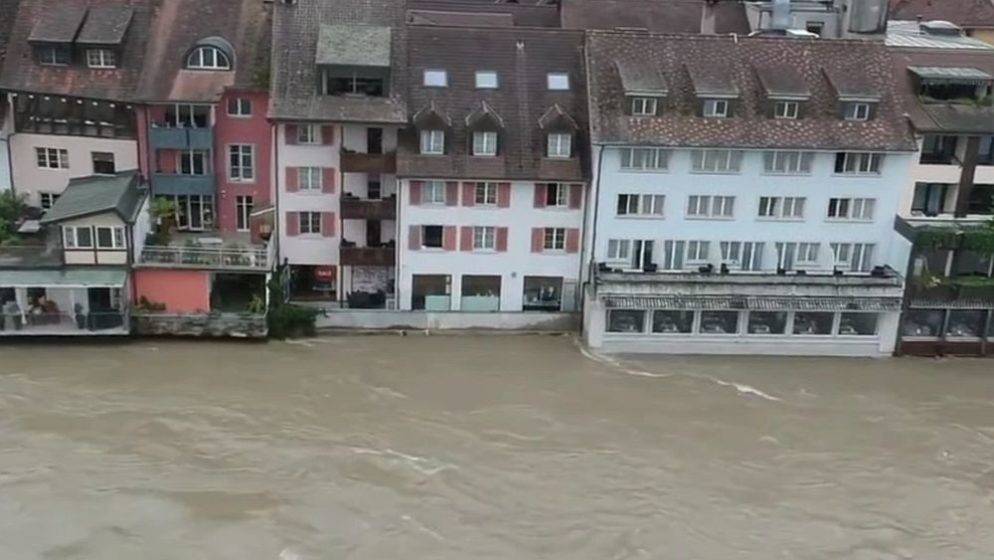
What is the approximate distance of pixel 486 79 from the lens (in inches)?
2168

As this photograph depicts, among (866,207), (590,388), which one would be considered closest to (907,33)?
(866,207)

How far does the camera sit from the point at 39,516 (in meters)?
37.6

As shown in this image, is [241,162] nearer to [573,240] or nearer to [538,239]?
[538,239]

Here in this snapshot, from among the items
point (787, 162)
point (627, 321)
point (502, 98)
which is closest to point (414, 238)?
point (502, 98)

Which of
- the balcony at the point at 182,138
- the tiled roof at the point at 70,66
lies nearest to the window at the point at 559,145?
the balcony at the point at 182,138

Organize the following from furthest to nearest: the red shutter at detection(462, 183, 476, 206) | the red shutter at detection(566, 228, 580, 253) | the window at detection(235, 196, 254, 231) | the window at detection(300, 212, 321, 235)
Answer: the window at detection(235, 196, 254, 231) < the red shutter at detection(566, 228, 580, 253) < the window at detection(300, 212, 321, 235) < the red shutter at detection(462, 183, 476, 206)

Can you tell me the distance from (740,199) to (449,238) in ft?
44.8

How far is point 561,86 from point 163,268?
20123 mm

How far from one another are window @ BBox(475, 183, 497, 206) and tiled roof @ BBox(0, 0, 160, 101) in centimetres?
1687

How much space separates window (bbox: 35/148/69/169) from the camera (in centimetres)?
5534

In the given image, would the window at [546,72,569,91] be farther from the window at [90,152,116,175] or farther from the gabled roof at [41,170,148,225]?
the window at [90,152,116,175]

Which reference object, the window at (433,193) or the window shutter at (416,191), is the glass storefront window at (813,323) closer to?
the window at (433,193)

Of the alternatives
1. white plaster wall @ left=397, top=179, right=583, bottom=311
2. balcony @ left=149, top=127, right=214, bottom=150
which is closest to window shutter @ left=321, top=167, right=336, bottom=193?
white plaster wall @ left=397, top=179, right=583, bottom=311

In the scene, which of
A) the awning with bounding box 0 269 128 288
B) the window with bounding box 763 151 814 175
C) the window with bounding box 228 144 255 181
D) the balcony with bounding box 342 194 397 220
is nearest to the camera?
the awning with bounding box 0 269 128 288
